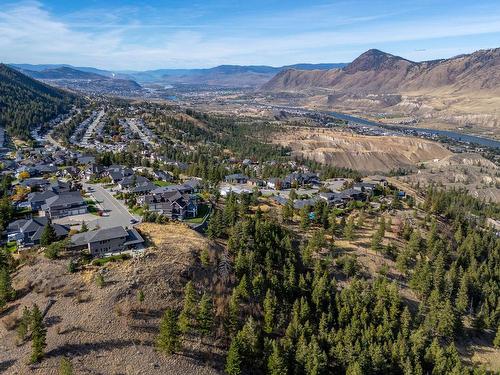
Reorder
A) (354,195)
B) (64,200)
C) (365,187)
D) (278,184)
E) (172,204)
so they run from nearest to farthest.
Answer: (64,200)
(172,204)
(354,195)
(365,187)
(278,184)

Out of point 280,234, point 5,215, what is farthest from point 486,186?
point 5,215

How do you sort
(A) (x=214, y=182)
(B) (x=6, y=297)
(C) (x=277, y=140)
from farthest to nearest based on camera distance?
(C) (x=277, y=140) → (A) (x=214, y=182) → (B) (x=6, y=297)

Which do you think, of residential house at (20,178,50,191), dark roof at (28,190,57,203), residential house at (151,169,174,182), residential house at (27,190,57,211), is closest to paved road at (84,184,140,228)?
residential house at (20,178,50,191)

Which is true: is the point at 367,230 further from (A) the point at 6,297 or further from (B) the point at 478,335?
(A) the point at 6,297

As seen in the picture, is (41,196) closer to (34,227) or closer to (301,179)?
(34,227)

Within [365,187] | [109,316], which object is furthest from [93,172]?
[365,187]

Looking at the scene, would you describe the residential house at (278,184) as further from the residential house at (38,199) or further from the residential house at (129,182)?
the residential house at (38,199)
